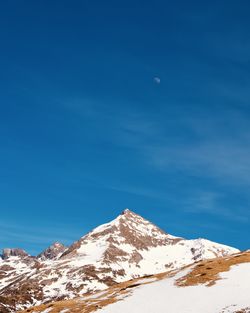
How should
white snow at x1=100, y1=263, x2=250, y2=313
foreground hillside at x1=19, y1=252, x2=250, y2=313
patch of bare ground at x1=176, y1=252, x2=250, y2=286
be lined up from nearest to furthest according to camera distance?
white snow at x1=100, y1=263, x2=250, y2=313, foreground hillside at x1=19, y1=252, x2=250, y2=313, patch of bare ground at x1=176, y1=252, x2=250, y2=286

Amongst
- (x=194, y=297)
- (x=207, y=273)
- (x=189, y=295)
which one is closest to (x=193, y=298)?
(x=194, y=297)

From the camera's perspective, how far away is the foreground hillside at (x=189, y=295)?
74375 mm

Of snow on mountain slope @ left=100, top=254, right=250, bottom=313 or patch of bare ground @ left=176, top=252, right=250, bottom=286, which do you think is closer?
snow on mountain slope @ left=100, top=254, right=250, bottom=313

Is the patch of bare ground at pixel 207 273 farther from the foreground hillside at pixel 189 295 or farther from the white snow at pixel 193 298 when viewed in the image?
the white snow at pixel 193 298

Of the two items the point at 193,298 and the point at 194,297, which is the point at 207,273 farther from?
the point at 193,298

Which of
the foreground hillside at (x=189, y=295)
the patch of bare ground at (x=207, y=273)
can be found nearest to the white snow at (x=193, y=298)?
the foreground hillside at (x=189, y=295)

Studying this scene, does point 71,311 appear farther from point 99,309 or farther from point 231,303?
point 231,303

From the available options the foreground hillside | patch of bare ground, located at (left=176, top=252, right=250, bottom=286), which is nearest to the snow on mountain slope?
the foreground hillside

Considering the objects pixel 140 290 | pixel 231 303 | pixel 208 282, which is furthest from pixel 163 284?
pixel 231 303

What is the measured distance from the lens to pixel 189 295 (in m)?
82.3

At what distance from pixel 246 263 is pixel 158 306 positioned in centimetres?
2948

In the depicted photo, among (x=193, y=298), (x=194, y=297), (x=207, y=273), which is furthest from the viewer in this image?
(x=207, y=273)

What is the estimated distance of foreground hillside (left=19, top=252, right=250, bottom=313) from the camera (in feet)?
244

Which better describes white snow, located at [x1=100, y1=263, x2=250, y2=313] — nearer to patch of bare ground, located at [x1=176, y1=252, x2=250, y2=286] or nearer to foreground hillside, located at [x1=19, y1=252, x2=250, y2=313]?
foreground hillside, located at [x1=19, y1=252, x2=250, y2=313]
